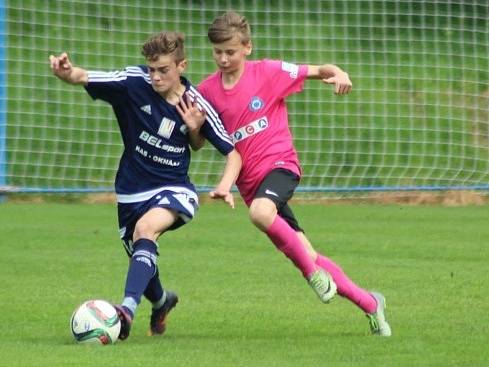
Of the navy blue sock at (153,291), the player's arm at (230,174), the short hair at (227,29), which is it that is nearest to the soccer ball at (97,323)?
the navy blue sock at (153,291)

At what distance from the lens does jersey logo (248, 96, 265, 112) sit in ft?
24.9

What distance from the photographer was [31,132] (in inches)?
603

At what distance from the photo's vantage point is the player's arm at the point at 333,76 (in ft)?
24.1

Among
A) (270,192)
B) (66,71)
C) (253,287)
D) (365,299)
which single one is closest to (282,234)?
(270,192)

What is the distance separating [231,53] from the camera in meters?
7.49

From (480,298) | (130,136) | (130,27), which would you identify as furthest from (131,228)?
(130,27)

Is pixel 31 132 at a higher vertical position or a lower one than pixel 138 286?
lower

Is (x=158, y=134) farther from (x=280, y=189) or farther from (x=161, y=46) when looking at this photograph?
(x=280, y=189)

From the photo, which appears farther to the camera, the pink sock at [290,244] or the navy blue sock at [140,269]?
the pink sock at [290,244]

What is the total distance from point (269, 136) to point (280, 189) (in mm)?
365

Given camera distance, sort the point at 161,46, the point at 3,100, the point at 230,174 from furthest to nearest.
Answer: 1. the point at 3,100
2. the point at 230,174
3. the point at 161,46

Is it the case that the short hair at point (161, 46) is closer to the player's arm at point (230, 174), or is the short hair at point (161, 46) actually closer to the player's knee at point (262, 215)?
the player's arm at point (230, 174)

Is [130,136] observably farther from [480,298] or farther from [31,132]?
[31,132]

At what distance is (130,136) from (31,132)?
314 inches
